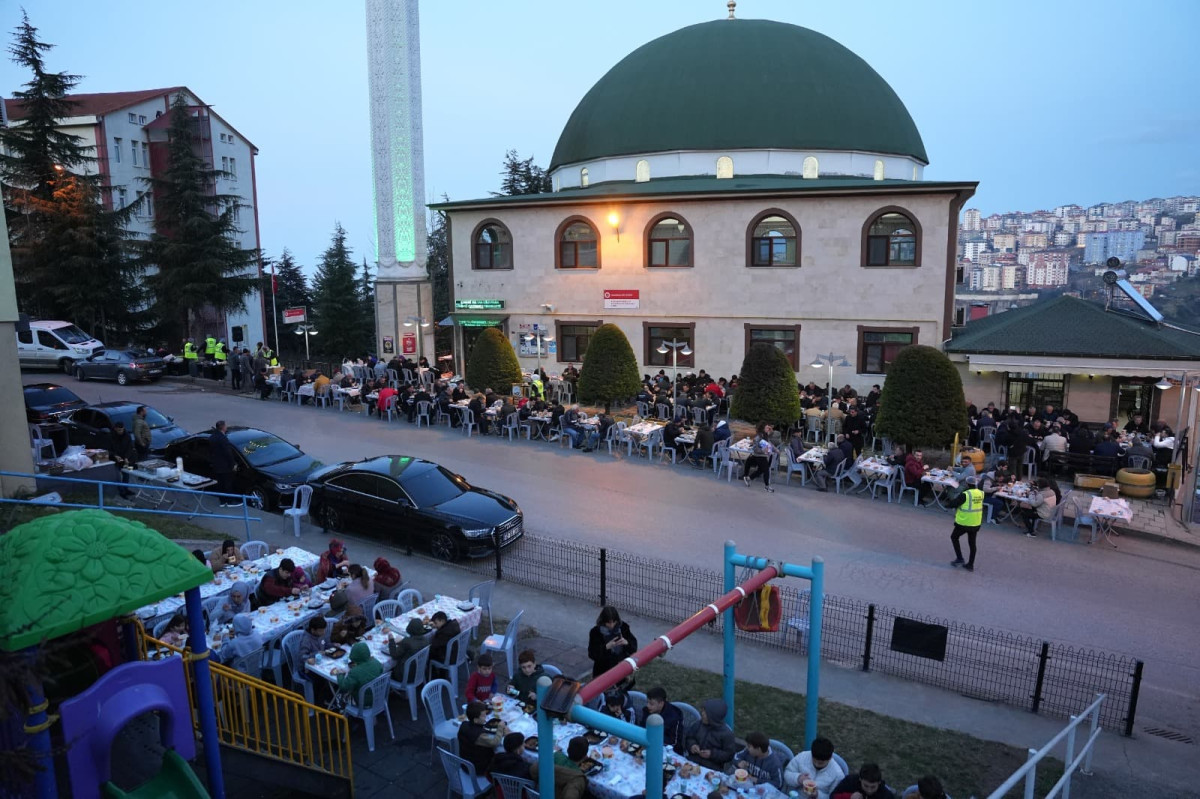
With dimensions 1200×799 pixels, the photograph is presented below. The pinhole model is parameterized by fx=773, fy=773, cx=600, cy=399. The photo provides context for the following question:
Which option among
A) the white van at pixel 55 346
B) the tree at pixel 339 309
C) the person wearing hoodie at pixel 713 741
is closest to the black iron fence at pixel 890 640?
the person wearing hoodie at pixel 713 741

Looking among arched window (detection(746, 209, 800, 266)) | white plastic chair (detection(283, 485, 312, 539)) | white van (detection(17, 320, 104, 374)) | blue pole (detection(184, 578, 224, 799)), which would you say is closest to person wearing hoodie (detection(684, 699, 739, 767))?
blue pole (detection(184, 578, 224, 799))

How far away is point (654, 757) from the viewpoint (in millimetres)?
5344

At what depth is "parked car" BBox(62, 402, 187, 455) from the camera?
1841cm

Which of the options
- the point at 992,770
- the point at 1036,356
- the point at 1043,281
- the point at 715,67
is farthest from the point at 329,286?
the point at 1043,281

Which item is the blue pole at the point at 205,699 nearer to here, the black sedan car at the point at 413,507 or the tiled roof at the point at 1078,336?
the black sedan car at the point at 413,507

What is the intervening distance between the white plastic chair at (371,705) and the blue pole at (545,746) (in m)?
3.03

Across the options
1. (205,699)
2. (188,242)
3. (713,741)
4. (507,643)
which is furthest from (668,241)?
(205,699)

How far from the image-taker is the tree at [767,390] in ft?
71.3

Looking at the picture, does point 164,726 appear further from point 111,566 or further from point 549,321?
point 549,321

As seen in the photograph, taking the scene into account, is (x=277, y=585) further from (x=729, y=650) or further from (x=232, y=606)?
(x=729, y=650)

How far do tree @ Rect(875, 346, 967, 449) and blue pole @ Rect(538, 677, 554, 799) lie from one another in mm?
15911

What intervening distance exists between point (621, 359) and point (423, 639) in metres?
18.0

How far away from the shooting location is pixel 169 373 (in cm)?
3219

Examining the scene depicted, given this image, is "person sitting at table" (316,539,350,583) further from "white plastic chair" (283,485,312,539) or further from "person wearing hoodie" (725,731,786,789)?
"person wearing hoodie" (725,731,786,789)
